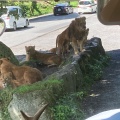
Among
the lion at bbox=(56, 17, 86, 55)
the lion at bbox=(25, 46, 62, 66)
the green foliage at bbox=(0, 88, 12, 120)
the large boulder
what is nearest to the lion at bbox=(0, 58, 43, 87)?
the large boulder

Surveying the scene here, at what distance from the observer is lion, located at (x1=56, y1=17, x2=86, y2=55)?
39.3ft

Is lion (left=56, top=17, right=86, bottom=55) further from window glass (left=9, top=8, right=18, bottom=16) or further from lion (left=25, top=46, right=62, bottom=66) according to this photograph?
window glass (left=9, top=8, right=18, bottom=16)

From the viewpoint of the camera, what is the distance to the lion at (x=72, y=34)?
12.0m

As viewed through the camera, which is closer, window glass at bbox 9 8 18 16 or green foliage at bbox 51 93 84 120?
green foliage at bbox 51 93 84 120

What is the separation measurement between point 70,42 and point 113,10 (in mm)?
9599

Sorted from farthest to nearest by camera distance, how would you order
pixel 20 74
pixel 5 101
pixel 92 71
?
pixel 92 71 < pixel 20 74 < pixel 5 101

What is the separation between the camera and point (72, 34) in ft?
40.1

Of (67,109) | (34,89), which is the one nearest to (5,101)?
(34,89)

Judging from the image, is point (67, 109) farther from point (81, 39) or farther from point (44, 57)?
point (81, 39)

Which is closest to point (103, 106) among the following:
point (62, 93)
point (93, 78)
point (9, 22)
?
point (62, 93)

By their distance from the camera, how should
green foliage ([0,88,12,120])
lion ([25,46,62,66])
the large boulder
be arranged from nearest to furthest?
1. the large boulder
2. green foliage ([0,88,12,120])
3. lion ([25,46,62,66])

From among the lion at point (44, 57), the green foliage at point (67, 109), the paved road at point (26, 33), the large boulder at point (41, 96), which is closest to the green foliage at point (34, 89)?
the large boulder at point (41, 96)

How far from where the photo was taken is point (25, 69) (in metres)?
8.55

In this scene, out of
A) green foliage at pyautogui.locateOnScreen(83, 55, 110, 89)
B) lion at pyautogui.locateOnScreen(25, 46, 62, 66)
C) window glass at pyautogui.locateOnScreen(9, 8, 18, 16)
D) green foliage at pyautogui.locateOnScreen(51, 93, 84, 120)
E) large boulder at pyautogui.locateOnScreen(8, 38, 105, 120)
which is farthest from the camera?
lion at pyautogui.locateOnScreen(25, 46, 62, 66)
